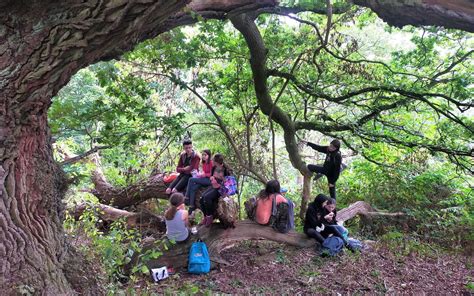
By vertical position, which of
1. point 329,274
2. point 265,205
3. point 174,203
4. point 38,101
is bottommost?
point 329,274

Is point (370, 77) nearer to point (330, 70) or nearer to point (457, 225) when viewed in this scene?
point (330, 70)

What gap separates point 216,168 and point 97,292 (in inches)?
124

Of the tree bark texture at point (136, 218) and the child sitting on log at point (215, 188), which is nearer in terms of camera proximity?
the child sitting on log at point (215, 188)

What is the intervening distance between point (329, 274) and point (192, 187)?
2810 millimetres

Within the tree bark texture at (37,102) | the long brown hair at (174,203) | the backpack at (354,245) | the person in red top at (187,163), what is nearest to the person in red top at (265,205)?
the person in red top at (187,163)

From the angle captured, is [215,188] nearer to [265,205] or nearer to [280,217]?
[265,205]

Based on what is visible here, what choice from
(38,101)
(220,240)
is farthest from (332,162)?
(38,101)

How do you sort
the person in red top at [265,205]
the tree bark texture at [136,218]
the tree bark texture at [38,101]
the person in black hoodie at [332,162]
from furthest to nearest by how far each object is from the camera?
the tree bark texture at [136,218] < the person in black hoodie at [332,162] < the person in red top at [265,205] < the tree bark texture at [38,101]

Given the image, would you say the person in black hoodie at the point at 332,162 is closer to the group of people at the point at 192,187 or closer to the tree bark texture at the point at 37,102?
the group of people at the point at 192,187

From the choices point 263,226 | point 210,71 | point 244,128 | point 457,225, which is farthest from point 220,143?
point 457,225

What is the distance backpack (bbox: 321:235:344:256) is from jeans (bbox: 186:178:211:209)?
8.28ft

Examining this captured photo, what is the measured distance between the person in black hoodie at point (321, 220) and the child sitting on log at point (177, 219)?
2.58m

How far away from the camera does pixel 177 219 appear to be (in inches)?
234

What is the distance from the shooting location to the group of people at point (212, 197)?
6023 millimetres
